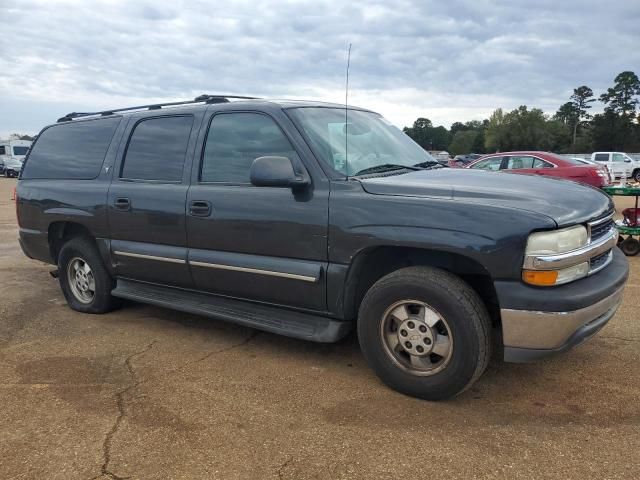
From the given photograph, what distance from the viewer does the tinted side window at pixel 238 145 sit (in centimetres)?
385

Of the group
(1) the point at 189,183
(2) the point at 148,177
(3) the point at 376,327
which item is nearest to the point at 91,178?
(2) the point at 148,177

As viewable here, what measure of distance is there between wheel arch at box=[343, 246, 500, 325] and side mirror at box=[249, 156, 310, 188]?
633 mm

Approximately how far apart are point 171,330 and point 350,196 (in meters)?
2.24

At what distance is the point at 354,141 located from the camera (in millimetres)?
3973

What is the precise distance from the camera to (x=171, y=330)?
4723 mm

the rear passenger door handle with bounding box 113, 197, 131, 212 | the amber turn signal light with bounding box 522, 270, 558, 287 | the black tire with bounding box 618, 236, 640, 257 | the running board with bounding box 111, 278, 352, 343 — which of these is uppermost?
the rear passenger door handle with bounding box 113, 197, 131, 212

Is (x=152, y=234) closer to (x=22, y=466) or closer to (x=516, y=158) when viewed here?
(x=22, y=466)

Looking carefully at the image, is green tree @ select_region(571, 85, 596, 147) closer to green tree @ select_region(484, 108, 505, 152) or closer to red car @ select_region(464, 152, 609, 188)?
green tree @ select_region(484, 108, 505, 152)

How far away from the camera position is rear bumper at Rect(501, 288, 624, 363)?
2.88 metres

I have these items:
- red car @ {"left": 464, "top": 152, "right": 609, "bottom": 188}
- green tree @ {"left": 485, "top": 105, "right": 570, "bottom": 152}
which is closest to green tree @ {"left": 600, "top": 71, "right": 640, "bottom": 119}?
green tree @ {"left": 485, "top": 105, "right": 570, "bottom": 152}

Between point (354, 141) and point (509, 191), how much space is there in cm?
123

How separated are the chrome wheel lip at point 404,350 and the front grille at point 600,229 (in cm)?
102

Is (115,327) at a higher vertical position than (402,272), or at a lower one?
lower

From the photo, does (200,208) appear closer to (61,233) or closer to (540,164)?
(61,233)
